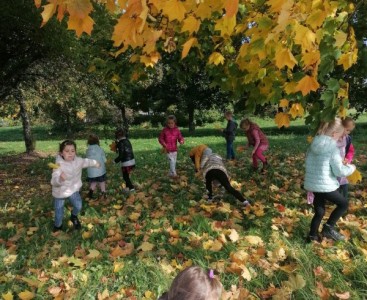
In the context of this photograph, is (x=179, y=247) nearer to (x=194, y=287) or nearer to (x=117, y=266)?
(x=117, y=266)

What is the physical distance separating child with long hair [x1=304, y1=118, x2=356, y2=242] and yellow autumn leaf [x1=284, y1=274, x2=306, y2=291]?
111 centimetres

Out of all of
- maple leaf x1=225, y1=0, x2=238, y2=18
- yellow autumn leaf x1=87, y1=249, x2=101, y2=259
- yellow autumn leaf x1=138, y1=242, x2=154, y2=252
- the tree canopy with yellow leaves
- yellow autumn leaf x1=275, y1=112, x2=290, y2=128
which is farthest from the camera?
yellow autumn leaf x1=138, y1=242, x2=154, y2=252

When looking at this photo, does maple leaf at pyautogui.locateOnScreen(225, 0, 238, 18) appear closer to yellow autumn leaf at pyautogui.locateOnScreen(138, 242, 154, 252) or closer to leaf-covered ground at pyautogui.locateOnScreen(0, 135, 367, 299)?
leaf-covered ground at pyautogui.locateOnScreen(0, 135, 367, 299)

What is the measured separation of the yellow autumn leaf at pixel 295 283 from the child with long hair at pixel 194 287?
4.88ft

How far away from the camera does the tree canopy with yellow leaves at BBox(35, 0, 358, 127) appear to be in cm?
202

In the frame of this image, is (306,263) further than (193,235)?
No

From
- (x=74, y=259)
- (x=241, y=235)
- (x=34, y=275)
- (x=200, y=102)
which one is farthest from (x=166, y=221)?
(x=200, y=102)

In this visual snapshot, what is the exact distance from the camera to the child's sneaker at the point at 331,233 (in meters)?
4.42

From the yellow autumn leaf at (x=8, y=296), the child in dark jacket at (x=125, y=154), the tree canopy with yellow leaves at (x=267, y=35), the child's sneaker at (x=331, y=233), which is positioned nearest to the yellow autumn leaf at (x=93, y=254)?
the yellow autumn leaf at (x=8, y=296)

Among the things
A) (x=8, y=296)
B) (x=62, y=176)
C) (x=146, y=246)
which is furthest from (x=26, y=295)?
(x=62, y=176)

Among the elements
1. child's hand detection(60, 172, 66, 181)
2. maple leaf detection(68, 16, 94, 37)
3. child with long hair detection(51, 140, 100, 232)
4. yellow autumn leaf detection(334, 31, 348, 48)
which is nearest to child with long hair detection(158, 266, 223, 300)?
maple leaf detection(68, 16, 94, 37)

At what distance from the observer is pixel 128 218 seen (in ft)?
18.6

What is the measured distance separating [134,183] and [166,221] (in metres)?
2.96

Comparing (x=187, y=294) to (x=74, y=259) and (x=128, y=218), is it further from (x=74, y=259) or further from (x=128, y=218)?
(x=128, y=218)
